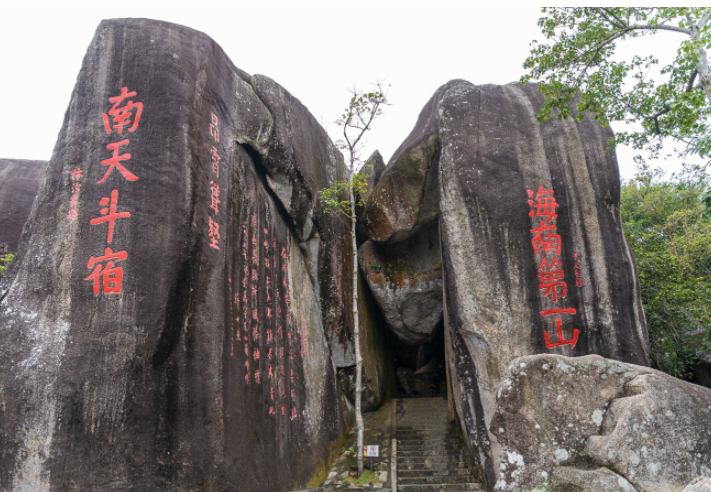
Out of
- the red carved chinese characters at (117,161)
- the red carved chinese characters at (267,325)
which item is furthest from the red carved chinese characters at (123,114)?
the red carved chinese characters at (267,325)

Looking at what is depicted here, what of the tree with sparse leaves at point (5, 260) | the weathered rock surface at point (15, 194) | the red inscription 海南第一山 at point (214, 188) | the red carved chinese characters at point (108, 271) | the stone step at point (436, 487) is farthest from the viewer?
the weathered rock surface at point (15, 194)

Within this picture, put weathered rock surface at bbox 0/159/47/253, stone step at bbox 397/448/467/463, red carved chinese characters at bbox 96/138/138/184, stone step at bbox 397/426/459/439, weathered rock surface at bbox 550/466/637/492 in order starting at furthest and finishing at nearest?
weathered rock surface at bbox 0/159/47/253 → stone step at bbox 397/426/459/439 → stone step at bbox 397/448/467/463 → red carved chinese characters at bbox 96/138/138/184 → weathered rock surface at bbox 550/466/637/492

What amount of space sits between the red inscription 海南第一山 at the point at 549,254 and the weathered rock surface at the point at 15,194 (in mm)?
11550

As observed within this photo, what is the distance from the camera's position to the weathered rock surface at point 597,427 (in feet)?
9.92

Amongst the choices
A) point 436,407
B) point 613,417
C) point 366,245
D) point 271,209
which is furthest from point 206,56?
point 436,407

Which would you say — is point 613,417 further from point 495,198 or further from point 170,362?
point 495,198

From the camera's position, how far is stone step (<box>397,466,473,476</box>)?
870 centimetres

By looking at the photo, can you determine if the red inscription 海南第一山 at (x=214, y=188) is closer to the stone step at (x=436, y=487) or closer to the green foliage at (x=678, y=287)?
the stone step at (x=436, y=487)

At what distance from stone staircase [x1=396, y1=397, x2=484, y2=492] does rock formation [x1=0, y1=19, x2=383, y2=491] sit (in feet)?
6.23

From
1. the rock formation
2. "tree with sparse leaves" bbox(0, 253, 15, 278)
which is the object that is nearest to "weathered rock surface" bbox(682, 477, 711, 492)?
the rock formation

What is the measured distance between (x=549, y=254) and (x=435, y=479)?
4.67 m

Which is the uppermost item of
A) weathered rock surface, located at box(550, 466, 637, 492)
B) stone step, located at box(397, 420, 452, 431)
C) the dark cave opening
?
the dark cave opening

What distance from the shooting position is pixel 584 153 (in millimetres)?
8555

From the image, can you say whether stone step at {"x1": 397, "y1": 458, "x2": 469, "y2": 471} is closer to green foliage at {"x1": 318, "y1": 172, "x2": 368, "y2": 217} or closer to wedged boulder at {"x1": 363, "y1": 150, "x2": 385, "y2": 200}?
green foliage at {"x1": 318, "y1": 172, "x2": 368, "y2": 217}
